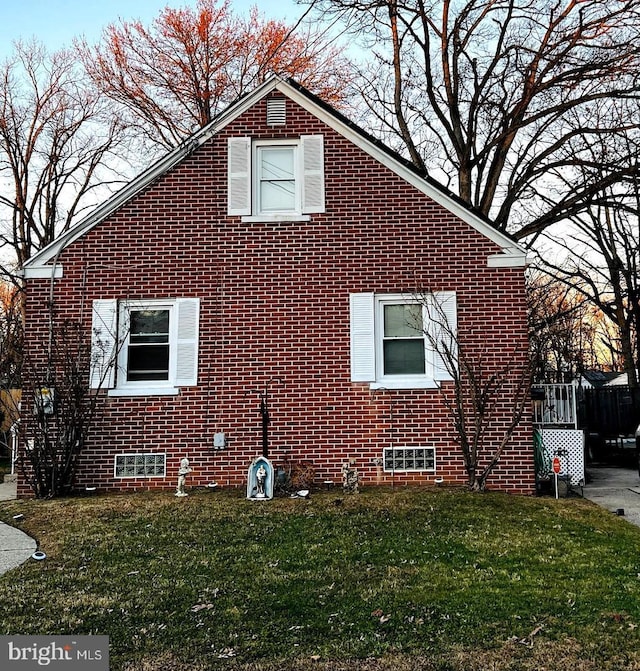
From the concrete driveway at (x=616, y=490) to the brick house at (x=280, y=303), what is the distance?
54.1 inches

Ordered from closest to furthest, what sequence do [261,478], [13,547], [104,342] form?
[13,547] < [261,478] < [104,342]

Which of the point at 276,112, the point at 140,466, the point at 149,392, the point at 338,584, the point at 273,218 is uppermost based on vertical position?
the point at 276,112

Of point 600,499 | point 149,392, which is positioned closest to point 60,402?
point 149,392

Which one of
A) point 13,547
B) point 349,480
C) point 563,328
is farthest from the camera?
point 563,328

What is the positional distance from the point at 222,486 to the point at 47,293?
425 cm

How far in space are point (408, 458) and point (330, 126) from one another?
5.64 meters

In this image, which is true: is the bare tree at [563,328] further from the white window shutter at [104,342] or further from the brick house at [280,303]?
the white window shutter at [104,342]

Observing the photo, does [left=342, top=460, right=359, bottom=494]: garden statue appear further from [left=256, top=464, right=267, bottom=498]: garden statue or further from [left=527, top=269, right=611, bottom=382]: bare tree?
[left=527, top=269, right=611, bottom=382]: bare tree

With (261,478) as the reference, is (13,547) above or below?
below

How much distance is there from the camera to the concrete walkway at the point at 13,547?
7011 mm

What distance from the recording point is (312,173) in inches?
453

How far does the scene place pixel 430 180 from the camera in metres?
Result: 11.4

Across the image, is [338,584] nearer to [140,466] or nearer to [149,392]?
[140,466]

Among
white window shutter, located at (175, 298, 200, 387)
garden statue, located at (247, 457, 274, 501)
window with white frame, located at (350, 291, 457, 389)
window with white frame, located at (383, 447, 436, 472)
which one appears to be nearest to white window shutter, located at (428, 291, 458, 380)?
window with white frame, located at (350, 291, 457, 389)
